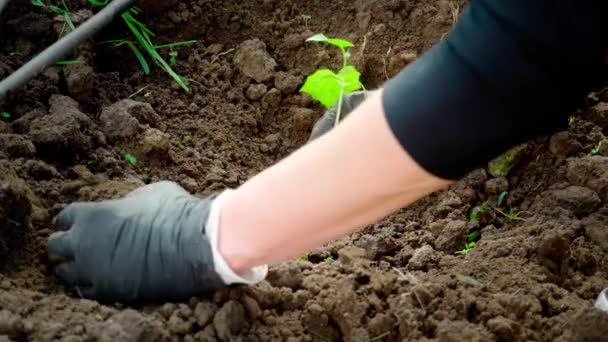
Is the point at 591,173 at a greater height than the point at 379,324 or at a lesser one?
greater

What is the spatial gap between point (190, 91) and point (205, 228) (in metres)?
0.82

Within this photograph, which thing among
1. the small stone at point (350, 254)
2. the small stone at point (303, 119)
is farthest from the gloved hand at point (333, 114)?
the small stone at point (350, 254)

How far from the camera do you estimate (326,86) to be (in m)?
1.87

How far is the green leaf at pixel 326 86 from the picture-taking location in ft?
6.11

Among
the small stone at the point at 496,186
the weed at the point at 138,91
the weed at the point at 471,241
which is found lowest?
the weed at the point at 471,241

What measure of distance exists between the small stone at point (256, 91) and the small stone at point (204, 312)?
884 mm

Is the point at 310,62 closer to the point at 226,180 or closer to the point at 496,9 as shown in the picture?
the point at 226,180

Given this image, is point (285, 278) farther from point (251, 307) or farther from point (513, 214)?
point (513, 214)

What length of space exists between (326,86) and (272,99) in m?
0.24

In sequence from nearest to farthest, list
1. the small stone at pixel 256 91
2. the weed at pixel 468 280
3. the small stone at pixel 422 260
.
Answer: the weed at pixel 468 280 → the small stone at pixel 422 260 → the small stone at pixel 256 91

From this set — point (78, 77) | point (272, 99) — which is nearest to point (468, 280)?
point (272, 99)

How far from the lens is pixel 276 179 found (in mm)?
1189

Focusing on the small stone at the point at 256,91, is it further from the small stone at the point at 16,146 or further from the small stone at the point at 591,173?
the small stone at the point at 591,173

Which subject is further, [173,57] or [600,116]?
[173,57]
